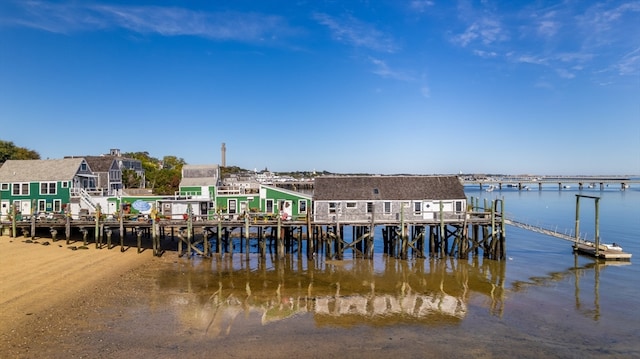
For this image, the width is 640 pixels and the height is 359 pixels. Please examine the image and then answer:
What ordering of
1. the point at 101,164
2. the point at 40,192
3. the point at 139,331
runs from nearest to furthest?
1. the point at 139,331
2. the point at 40,192
3. the point at 101,164

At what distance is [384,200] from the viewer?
37594mm

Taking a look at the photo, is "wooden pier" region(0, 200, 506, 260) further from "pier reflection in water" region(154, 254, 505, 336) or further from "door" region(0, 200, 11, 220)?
"door" region(0, 200, 11, 220)

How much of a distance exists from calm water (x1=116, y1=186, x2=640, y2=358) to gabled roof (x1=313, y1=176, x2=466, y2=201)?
5.60m

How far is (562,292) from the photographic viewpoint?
27391 mm

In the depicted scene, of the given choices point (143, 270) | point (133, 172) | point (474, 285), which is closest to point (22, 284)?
point (143, 270)

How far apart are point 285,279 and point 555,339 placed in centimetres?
Answer: 1584

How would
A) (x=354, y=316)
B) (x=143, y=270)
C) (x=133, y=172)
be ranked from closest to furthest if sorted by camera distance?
(x=354, y=316) → (x=143, y=270) → (x=133, y=172)

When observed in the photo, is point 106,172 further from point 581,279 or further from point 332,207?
point 581,279

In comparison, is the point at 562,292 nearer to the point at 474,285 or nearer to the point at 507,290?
the point at 507,290

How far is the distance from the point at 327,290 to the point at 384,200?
43.1 ft

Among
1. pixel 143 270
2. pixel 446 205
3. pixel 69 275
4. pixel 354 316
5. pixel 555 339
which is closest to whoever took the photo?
pixel 555 339

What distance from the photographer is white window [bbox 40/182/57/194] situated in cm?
4584

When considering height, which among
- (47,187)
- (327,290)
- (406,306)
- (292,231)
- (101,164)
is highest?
(101,164)

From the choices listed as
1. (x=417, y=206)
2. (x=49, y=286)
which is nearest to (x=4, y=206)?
(x=49, y=286)
